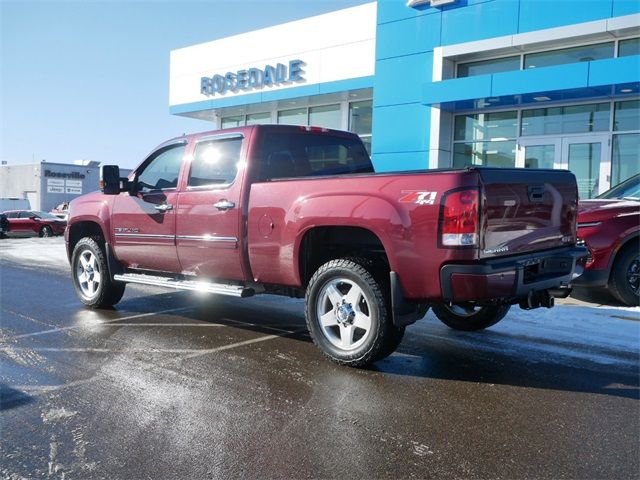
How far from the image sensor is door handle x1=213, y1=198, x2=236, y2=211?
5.24m

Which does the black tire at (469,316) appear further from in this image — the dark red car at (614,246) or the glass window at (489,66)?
the glass window at (489,66)

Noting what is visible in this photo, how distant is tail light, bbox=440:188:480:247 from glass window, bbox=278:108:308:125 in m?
16.9

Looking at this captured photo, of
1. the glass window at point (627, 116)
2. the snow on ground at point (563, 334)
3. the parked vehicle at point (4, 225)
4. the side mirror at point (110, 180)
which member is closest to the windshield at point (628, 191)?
the snow on ground at point (563, 334)

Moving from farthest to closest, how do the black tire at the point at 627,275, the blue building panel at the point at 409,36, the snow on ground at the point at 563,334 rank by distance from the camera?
the blue building panel at the point at 409,36 < the black tire at the point at 627,275 < the snow on ground at the point at 563,334

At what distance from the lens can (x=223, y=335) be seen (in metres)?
5.68

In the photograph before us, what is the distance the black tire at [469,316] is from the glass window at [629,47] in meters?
9.97

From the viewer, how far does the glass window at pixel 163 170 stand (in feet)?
20.1

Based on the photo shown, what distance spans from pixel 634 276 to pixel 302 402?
5.64m

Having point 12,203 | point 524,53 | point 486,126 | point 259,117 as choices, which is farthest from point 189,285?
point 12,203

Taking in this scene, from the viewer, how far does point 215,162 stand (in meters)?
5.64

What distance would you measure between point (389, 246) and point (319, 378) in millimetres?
1142

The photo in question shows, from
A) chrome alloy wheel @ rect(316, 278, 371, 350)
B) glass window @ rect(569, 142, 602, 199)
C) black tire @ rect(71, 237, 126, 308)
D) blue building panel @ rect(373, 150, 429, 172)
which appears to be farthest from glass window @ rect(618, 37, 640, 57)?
black tire @ rect(71, 237, 126, 308)

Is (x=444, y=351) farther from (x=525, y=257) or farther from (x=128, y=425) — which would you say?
(x=128, y=425)

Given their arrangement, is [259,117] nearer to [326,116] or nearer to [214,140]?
[326,116]
